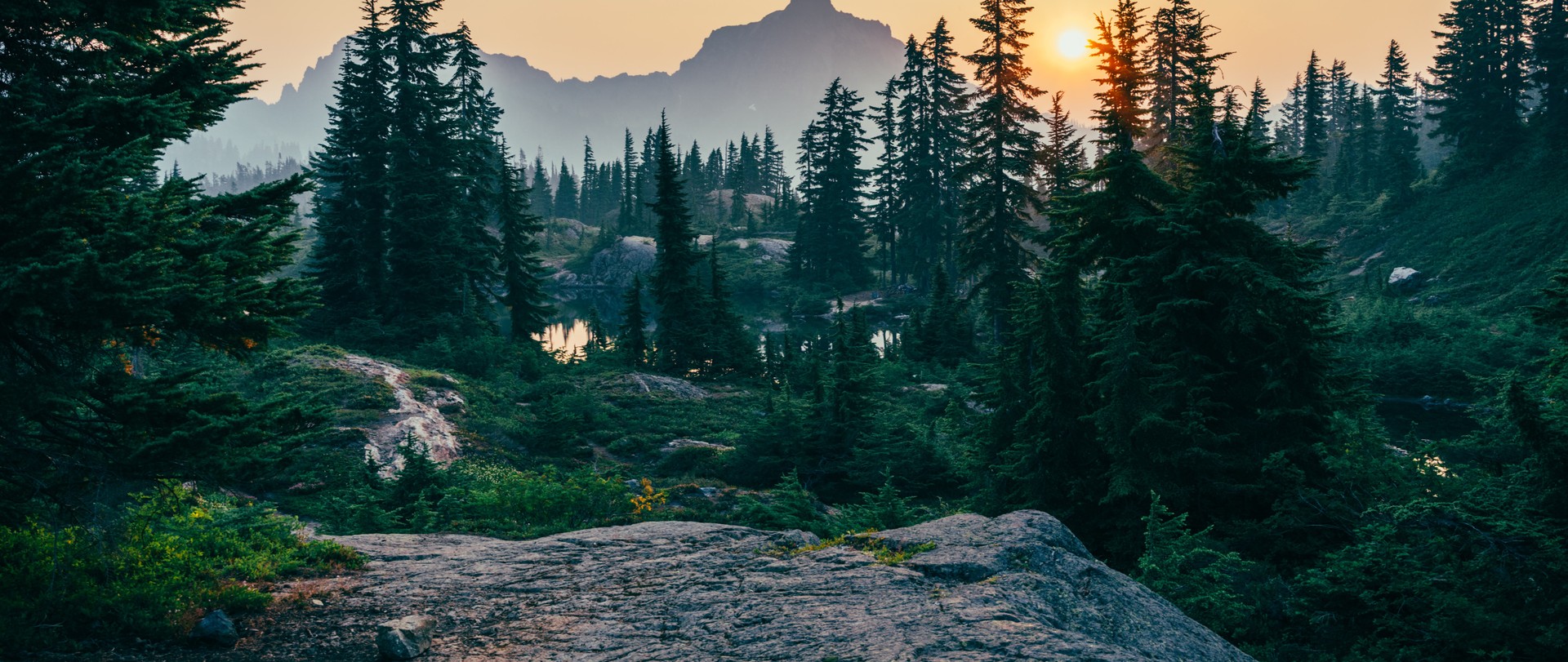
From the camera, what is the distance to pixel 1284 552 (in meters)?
10.1

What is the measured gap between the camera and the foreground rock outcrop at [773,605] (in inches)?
205

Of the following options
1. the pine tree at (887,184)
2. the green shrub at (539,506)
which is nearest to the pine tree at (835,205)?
the pine tree at (887,184)

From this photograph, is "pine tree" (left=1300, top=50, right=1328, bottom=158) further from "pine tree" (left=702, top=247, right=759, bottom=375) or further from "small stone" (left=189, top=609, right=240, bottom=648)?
"small stone" (left=189, top=609, right=240, bottom=648)

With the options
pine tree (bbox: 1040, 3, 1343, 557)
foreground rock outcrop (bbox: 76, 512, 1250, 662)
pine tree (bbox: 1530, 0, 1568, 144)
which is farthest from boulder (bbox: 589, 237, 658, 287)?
foreground rock outcrop (bbox: 76, 512, 1250, 662)

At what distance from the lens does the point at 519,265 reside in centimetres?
3953

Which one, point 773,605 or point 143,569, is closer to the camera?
point 773,605

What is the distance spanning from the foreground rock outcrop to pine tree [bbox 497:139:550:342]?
1311 inches

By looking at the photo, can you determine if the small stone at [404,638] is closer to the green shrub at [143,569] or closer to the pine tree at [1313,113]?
the green shrub at [143,569]

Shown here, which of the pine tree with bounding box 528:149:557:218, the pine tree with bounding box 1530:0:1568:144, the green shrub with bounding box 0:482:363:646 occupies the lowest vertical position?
the green shrub with bounding box 0:482:363:646

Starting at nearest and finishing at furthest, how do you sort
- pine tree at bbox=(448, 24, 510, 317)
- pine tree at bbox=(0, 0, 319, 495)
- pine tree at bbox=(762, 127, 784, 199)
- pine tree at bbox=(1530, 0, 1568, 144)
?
pine tree at bbox=(0, 0, 319, 495) → pine tree at bbox=(448, 24, 510, 317) → pine tree at bbox=(1530, 0, 1568, 144) → pine tree at bbox=(762, 127, 784, 199)

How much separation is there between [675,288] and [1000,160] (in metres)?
16.0

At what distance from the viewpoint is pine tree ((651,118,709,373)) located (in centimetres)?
3572

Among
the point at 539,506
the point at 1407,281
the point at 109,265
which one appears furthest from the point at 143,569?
the point at 1407,281

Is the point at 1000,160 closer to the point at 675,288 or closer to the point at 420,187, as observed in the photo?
the point at 675,288
